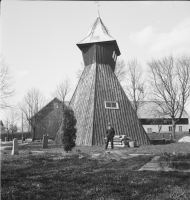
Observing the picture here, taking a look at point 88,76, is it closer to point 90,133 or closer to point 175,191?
point 90,133

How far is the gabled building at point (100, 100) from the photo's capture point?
18234 millimetres

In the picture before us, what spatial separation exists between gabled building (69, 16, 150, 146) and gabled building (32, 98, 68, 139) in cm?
2554

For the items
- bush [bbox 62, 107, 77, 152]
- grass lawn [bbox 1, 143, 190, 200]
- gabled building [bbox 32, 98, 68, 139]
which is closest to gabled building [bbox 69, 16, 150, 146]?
bush [bbox 62, 107, 77, 152]

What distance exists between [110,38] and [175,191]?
60.6 feet

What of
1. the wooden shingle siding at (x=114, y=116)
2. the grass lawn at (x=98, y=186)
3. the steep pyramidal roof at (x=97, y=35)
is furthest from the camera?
the steep pyramidal roof at (x=97, y=35)

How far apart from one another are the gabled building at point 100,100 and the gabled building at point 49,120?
25.5 m

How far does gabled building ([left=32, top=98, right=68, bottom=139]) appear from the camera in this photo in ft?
152

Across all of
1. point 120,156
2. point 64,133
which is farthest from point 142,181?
point 64,133

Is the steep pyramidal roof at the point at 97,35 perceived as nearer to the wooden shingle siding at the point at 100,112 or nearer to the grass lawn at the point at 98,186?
the wooden shingle siding at the point at 100,112

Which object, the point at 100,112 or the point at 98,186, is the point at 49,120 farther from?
the point at 98,186

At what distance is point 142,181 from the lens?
568cm

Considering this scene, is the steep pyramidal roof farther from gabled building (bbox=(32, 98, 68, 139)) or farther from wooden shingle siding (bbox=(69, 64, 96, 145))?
gabled building (bbox=(32, 98, 68, 139))

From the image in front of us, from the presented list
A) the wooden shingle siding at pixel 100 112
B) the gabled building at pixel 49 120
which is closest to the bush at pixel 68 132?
the wooden shingle siding at pixel 100 112

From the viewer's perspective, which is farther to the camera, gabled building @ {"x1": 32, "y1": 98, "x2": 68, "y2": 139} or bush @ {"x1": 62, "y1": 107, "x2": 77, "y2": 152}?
gabled building @ {"x1": 32, "y1": 98, "x2": 68, "y2": 139}
